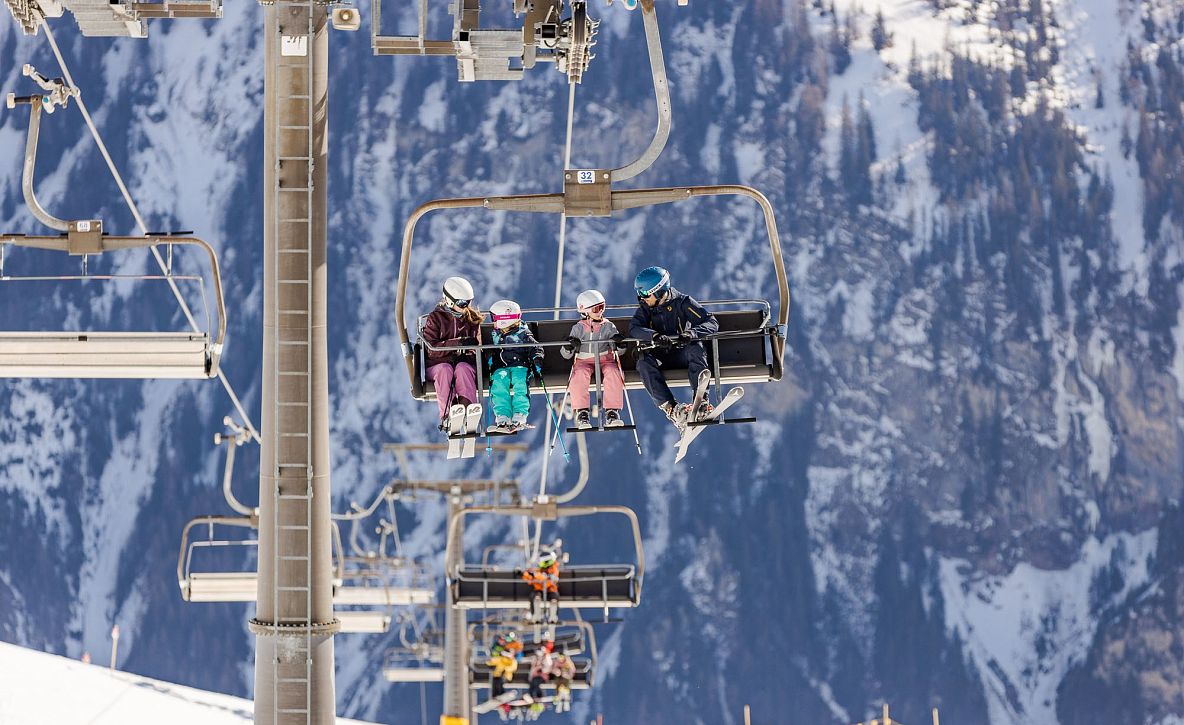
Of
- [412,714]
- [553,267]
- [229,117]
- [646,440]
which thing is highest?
[229,117]

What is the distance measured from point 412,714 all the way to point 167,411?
57.6 ft

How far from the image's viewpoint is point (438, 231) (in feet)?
253

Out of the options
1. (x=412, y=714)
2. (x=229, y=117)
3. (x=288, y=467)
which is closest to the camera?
(x=288, y=467)

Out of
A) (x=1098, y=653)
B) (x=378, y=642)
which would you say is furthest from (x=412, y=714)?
(x=1098, y=653)

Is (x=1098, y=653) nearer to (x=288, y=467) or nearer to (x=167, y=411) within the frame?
(x=167, y=411)

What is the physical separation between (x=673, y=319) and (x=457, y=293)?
1282 mm

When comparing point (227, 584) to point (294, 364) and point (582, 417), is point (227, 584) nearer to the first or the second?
point (582, 417)

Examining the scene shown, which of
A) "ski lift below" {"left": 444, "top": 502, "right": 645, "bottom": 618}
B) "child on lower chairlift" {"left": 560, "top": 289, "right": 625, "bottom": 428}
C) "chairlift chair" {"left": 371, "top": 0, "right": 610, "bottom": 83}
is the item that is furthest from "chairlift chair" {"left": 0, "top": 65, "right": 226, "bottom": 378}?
"ski lift below" {"left": 444, "top": 502, "right": 645, "bottom": 618}

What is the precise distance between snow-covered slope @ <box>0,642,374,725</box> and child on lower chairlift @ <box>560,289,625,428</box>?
17401 millimetres

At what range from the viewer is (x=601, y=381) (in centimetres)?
1038

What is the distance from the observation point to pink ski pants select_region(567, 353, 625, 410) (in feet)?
34.2

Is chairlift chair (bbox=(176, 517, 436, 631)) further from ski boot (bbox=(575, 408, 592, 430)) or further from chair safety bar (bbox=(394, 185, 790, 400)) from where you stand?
chair safety bar (bbox=(394, 185, 790, 400))

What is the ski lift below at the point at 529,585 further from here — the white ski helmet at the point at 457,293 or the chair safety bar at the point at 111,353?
the chair safety bar at the point at 111,353

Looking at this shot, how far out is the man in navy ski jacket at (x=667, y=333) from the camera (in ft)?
33.7
